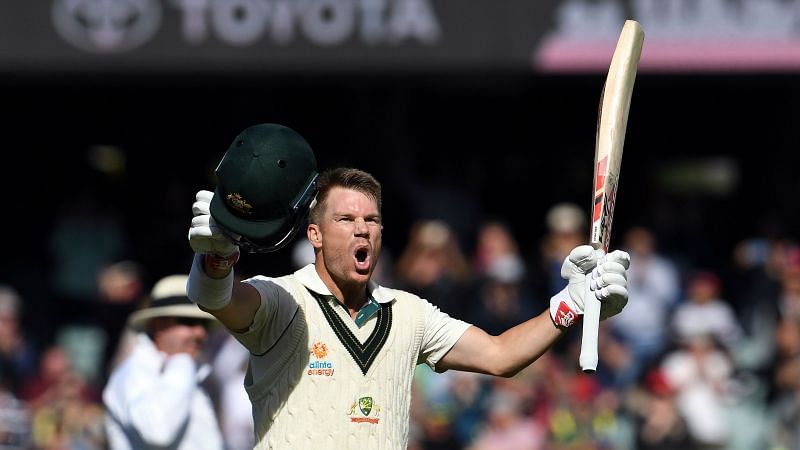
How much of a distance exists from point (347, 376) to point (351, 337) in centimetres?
14

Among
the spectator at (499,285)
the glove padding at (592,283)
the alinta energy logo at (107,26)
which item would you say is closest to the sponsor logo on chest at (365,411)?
the glove padding at (592,283)

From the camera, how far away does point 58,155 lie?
1342 cm

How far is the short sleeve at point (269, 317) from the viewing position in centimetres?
482

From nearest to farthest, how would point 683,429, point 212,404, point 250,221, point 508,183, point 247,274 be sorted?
point 250,221 → point 212,404 → point 683,429 → point 247,274 → point 508,183

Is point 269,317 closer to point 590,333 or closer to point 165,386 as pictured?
point 590,333

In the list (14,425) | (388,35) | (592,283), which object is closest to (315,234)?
(592,283)

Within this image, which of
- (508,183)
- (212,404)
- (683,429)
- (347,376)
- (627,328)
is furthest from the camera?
(508,183)

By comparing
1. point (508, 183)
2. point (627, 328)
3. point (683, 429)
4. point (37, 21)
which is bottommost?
point (683, 429)

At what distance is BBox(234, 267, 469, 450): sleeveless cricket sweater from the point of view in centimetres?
485

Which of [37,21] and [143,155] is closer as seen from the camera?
[37,21]

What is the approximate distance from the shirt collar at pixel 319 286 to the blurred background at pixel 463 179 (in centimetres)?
481

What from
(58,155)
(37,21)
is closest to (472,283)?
(37,21)

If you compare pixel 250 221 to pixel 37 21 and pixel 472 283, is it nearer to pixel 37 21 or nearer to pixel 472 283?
pixel 472 283

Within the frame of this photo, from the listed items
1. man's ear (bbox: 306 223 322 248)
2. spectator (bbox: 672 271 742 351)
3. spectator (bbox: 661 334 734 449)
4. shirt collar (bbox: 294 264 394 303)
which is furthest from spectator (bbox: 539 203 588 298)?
man's ear (bbox: 306 223 322 248)
